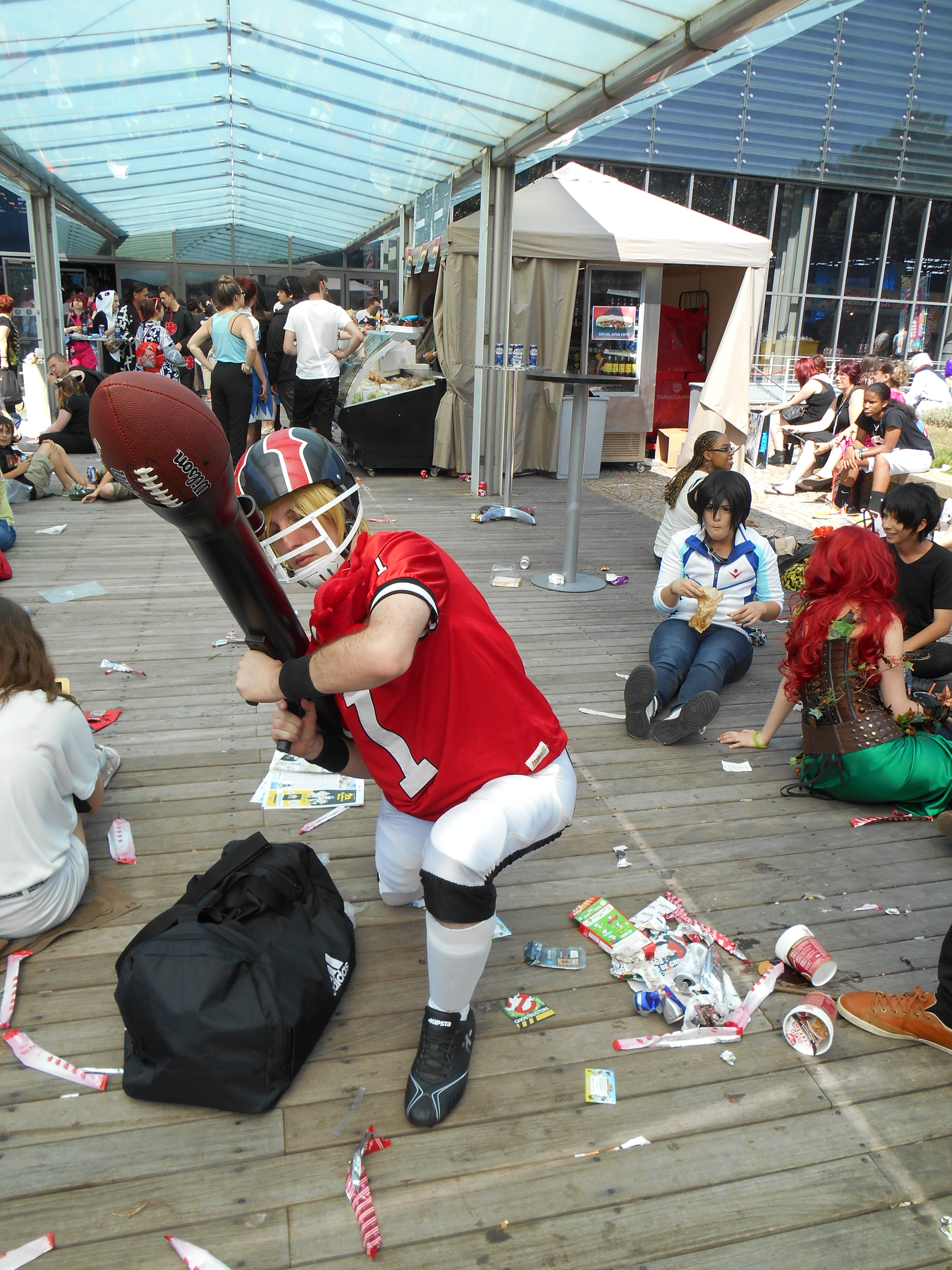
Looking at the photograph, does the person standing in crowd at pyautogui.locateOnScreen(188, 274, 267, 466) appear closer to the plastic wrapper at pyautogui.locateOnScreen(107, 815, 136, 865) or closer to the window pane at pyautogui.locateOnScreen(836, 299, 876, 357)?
the plastic wrapper at pyautogui.locateOnScreen(107, 815, 136, 865)

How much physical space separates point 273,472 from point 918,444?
907cm

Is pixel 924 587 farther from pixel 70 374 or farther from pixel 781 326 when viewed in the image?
pixel 781 326

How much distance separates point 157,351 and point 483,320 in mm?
6396

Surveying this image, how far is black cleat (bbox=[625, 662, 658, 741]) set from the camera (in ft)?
13.6

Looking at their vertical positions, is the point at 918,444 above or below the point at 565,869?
above

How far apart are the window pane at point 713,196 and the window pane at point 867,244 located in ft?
10.2

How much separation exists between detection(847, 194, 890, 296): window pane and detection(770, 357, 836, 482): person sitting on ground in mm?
7752

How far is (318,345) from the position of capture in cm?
916

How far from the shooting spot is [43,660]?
8.49 feet

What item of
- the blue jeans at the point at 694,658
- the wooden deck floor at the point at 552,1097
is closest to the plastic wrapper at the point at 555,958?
the wooden deck floor at the point at 552,1097

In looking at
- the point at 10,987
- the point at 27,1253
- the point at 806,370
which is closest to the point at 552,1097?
the point at 27,1253

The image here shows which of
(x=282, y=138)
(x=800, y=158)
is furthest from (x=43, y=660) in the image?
(x=800, y=158)

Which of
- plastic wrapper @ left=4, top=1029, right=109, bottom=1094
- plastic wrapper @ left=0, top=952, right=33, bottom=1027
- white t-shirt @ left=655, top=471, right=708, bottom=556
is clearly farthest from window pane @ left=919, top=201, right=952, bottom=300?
plastic wrapper @ left=4, top=1029, right=109, bottom=1094

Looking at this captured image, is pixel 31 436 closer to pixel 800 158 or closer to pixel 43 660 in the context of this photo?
pixel 43 660
